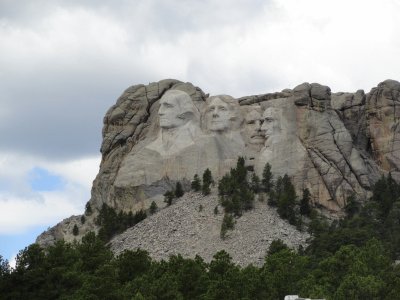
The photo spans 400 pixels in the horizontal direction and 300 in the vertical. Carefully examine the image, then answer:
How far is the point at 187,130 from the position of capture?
10669 centimetres

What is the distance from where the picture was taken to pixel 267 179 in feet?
337

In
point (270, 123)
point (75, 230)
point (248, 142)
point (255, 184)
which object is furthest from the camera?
point (248, 142)

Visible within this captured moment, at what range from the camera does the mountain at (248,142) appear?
342ft

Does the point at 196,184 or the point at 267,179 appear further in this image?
the point at 196,184

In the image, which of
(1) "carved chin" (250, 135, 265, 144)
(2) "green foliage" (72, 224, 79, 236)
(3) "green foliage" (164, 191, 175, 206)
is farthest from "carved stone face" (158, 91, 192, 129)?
(2) "green foliage" (72, 224, 79, 236)

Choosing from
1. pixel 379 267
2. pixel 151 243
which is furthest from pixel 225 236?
pixel 379 267

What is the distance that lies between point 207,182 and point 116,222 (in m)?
7.36

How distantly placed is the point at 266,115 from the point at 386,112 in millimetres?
9254

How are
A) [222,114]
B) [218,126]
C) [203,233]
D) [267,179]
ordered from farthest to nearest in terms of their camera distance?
1. [222,114]
2. [218,126]
3. [267,179]
4. [203,233]

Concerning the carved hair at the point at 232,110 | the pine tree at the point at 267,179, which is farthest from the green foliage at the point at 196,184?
the carved hair at the point at 232,110

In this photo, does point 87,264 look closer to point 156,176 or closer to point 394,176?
point 156,176

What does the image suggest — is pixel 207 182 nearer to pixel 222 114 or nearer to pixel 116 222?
pixel 222 114

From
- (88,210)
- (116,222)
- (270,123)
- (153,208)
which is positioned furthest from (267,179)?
(88,210)

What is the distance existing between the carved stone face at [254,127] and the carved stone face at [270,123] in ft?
1.76
